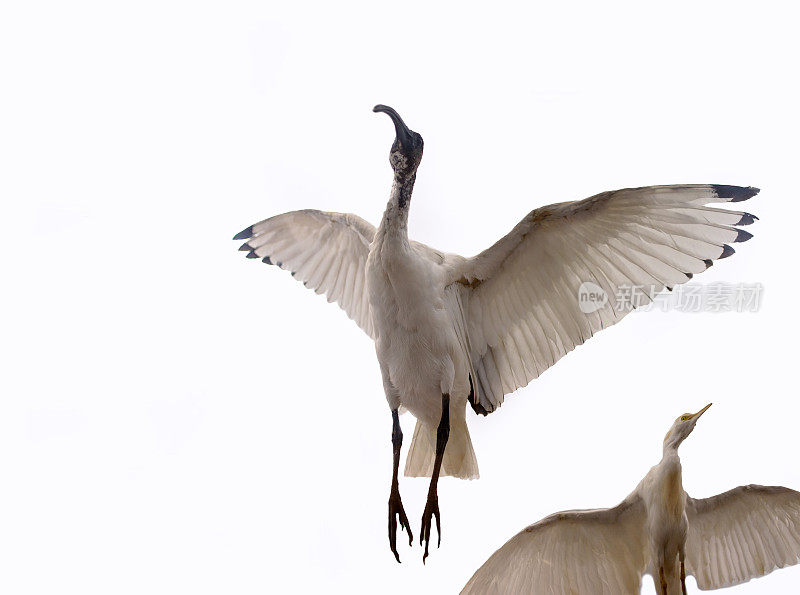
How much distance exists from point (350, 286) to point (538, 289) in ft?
1.87

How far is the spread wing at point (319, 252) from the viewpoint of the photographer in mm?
2623

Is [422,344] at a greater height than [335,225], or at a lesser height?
lesser

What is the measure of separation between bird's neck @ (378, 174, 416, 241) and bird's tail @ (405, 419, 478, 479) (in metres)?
0.54

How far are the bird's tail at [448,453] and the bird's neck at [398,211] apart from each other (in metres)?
0.54

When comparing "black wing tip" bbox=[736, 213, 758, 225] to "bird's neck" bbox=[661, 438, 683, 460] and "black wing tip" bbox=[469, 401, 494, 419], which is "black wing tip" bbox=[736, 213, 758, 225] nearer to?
"bird's neck" bbox=[661, 438, 683, 460]

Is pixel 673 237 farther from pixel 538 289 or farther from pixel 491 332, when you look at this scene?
pixel 491 332

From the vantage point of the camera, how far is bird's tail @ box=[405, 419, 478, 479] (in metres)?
2.42

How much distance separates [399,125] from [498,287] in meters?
0.50

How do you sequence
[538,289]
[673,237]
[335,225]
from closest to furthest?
[673,237] → [538,289] → [335,225]

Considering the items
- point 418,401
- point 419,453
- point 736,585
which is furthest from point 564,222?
point 736,585

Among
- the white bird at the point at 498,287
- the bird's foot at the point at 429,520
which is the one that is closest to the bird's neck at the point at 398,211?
the white bird at the point at 498,287

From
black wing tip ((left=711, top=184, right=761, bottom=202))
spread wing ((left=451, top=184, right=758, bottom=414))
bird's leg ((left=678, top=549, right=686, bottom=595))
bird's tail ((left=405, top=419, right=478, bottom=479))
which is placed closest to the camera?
black wing tip ((left=711, top=184, right=761, bottom=202))

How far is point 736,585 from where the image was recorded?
97.4 inches

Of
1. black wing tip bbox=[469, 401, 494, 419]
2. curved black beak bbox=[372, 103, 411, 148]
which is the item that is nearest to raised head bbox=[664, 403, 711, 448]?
black wing tip bbox=[469, 401, 494, 419]
